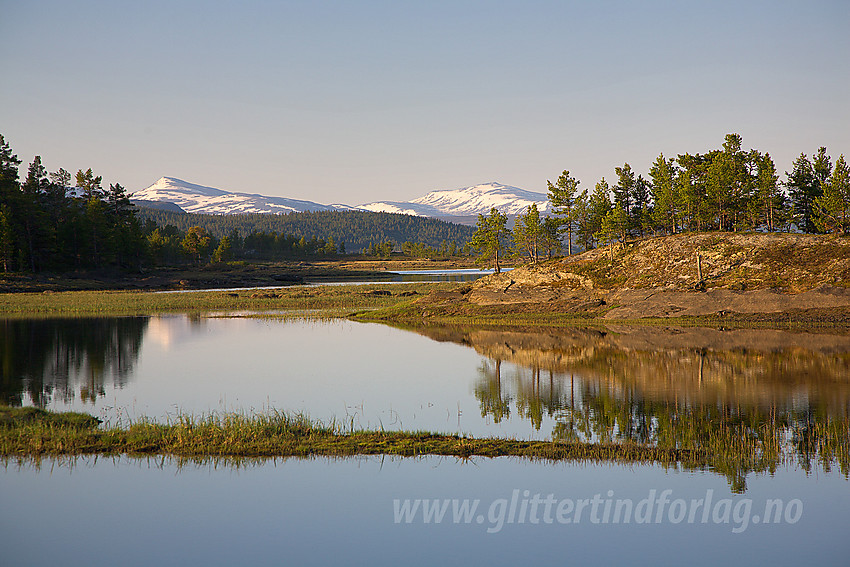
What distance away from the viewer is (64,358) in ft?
132

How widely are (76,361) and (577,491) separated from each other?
33568mm

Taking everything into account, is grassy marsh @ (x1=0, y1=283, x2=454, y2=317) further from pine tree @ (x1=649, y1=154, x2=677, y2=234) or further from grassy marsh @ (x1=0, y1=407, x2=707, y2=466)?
grassy marsh @ (x1=0, y1=407, x2=707, y2=466)

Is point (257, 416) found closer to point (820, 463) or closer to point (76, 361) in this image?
point (820, 463)

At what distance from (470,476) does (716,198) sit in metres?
74.1

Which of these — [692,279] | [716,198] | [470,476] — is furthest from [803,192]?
[470,476]

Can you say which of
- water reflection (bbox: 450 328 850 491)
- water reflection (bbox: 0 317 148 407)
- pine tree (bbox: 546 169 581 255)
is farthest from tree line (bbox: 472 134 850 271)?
water reflection (bbox: 0 317 148 407)

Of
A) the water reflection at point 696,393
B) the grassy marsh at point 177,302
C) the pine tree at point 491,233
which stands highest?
the pine tree at point 491,233

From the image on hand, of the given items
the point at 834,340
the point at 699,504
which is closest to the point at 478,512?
the point at 699,504

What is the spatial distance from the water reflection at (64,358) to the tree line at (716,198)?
5424 cm

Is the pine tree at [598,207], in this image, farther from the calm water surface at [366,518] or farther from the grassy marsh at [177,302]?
the calm water surface at [366,518]

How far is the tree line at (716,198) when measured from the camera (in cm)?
7544

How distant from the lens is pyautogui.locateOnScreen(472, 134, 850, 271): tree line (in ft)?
247

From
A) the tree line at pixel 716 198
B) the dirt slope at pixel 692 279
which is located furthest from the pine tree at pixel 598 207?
the dirt slope at pixel 692 279

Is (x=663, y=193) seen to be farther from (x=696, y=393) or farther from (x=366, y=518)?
(x=366, y=518)
